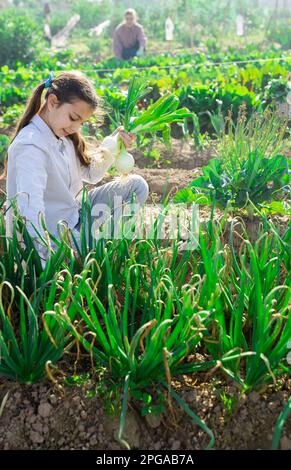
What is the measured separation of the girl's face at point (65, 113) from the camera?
8.62ft

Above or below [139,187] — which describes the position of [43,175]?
above

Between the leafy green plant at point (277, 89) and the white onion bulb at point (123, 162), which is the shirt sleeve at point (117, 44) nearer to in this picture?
the leafy green plant at point (277, 89)

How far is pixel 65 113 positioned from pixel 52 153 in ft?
0.57

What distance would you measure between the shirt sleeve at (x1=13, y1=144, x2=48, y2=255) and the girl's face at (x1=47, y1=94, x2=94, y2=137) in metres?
0.14

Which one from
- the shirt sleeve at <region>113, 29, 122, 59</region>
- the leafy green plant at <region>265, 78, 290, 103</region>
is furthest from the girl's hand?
the shirt sleeve at <region>113, 29, 122, 59</region>

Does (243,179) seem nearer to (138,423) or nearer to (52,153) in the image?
(52,153)

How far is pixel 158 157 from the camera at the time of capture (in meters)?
4.54

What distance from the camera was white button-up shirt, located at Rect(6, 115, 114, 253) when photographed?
8.05ft

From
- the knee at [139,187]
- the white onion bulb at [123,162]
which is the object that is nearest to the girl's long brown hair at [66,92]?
the white onion bulb at [123,162]

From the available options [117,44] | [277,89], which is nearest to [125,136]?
[277,89]

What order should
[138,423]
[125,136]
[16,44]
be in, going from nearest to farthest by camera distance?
1. [138,423]
2. [125,136]
3. [16,44]

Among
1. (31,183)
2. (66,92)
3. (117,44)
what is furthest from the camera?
(117,44)

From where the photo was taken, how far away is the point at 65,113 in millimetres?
2629

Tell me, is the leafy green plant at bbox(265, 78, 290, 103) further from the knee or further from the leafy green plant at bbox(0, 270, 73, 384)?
the leafy green plant at bbox(0, 270, 73, 384)
